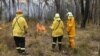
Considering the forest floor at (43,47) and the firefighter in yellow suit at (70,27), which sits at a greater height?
the firefighter in yellow suit at (70,27)

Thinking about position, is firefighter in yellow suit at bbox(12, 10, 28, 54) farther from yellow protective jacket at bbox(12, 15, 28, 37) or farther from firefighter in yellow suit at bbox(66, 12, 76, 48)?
firefighter in yellow suit at bbox(66, 12, 76, 48)

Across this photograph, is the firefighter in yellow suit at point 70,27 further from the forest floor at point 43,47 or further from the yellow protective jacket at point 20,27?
the yellow protective jacket at point 20,27

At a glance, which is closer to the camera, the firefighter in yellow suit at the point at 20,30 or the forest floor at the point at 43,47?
the firefighter in yellow suit at the point at 20,30

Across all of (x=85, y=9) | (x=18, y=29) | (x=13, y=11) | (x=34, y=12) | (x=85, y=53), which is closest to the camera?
(x=18, y=29)

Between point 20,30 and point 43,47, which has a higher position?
point 20,30

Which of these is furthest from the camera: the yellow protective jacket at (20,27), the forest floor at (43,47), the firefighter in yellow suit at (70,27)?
the firefighter in yellow suit at (70,27)

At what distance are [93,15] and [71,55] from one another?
27511mm

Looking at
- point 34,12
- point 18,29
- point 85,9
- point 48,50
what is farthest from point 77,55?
point 34,12

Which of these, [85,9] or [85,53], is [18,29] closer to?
[85,53]

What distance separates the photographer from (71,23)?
1819 cm

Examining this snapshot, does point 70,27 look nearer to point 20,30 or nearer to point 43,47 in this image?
point 43,47

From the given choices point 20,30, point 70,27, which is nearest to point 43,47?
point 70,27

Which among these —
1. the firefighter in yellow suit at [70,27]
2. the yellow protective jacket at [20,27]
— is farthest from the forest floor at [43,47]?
the yellow protective jacket at [20,27]

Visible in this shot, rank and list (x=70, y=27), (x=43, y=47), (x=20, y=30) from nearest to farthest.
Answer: (x=20, y=30) → (x=70, y=27) → (x=43, y=47)
